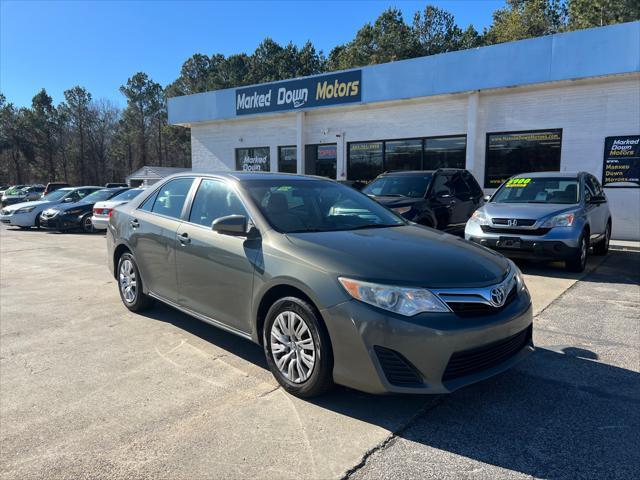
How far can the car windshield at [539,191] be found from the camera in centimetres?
828

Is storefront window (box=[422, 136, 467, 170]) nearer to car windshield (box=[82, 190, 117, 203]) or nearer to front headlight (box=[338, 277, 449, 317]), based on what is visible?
car windshield (box=[82, 190, 117, 203])

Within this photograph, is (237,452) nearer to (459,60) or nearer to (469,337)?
(469,337)

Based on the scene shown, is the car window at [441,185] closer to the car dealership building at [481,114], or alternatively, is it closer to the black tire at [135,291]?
the car dealership building at [481,114]

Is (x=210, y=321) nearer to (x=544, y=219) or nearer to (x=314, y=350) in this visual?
(x=314, y=350)

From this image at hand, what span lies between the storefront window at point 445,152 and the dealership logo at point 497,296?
39.7 feet

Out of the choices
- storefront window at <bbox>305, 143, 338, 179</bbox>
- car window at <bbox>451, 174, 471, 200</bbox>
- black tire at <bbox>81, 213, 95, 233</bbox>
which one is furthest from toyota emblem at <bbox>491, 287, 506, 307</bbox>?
black tire at <bbox>81, 213, 95, 233</bbox>

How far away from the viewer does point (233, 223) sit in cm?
359

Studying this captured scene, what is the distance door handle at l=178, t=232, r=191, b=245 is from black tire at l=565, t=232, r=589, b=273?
608cm

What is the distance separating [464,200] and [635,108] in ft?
18.5

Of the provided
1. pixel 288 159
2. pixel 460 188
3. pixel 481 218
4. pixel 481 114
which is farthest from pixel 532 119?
pixel 288 159

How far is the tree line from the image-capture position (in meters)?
36.6

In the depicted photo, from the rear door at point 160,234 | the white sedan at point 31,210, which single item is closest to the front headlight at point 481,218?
the rear door at point 160,234

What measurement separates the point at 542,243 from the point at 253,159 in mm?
14689

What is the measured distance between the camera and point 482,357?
118 inches
